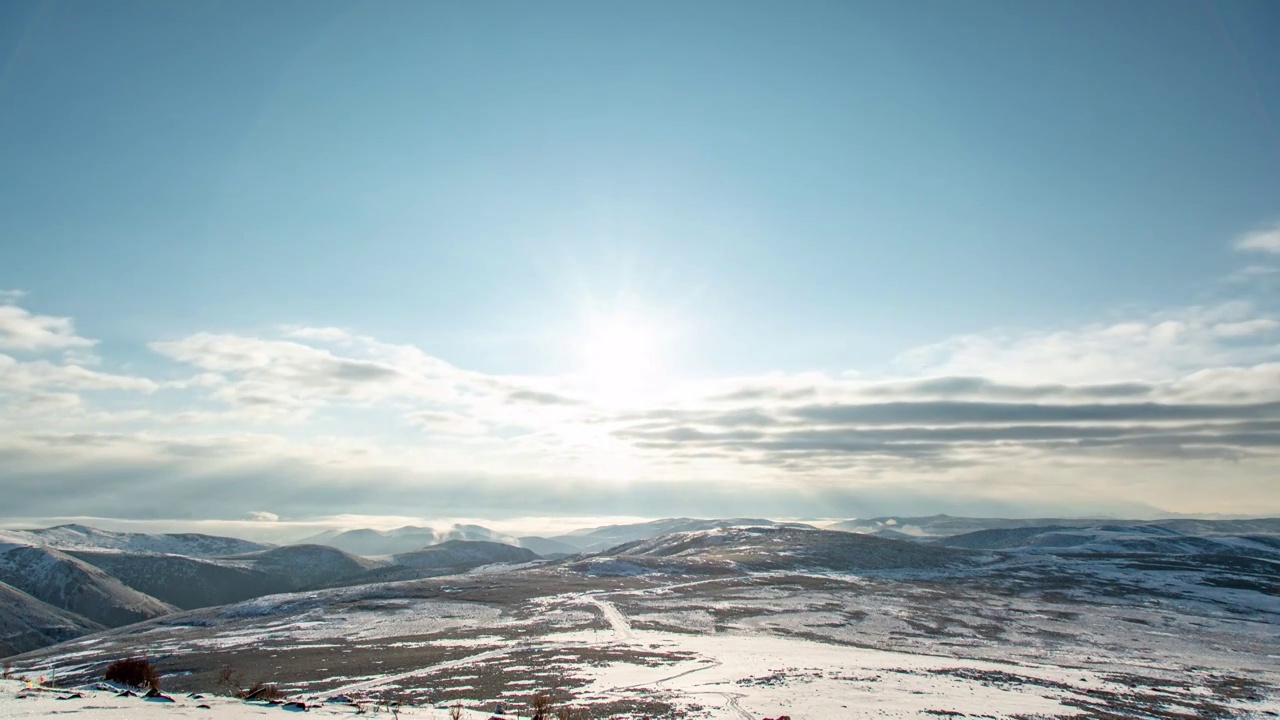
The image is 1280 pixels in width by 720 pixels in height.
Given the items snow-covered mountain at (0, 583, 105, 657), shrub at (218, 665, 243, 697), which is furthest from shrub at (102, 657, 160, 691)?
snow-covered mountain at (0, 583, 105, 657)

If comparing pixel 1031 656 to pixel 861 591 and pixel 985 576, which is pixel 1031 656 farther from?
pixel 985 576

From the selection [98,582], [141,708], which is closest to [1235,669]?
[141,708]

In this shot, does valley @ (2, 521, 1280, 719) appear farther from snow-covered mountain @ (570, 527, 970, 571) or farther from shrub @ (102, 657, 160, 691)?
shrub @ (102, 657, 160, 691)

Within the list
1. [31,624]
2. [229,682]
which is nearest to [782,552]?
[229,682]

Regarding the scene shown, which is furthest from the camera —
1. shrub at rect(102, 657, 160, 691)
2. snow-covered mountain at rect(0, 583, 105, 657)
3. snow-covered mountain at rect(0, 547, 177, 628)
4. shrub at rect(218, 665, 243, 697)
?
snow-covered mountain at rect(0, 547, 177, 628)

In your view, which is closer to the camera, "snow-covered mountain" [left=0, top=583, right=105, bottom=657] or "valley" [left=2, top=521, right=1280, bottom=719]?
"valley" [left=2, top=521, right=1280, bottom=719]

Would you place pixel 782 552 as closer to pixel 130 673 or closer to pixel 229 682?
pixel 229 682
